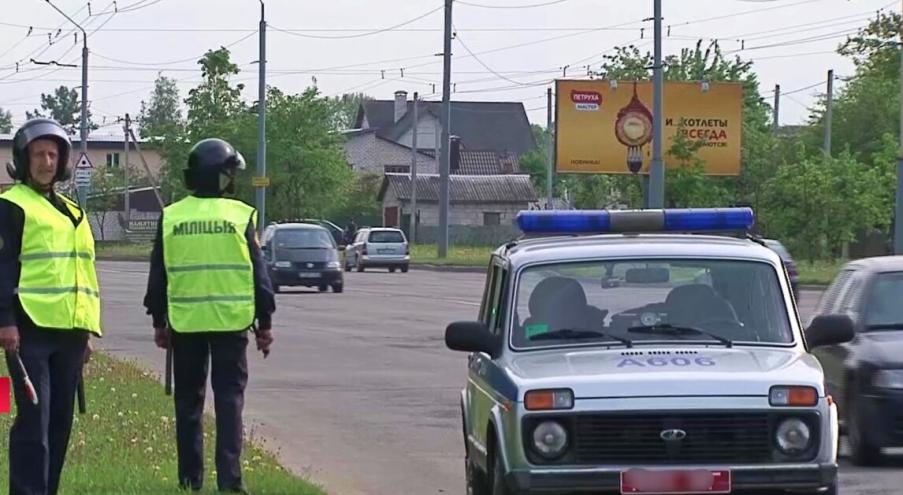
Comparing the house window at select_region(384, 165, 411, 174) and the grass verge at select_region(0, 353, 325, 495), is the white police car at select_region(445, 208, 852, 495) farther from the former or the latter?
the house window at select_region(384, 165, 411, 174)

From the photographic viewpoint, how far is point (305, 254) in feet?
137

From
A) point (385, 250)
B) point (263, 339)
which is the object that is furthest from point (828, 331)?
point (385, 250)

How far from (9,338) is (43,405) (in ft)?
1.35

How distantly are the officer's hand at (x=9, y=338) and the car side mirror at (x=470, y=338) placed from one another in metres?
2.16

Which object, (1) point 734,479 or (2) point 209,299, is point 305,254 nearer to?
(2) point 209,299

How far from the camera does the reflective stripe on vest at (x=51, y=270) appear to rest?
346 inches

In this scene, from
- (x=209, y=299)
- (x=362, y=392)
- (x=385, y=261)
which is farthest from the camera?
(x=385, y=261)

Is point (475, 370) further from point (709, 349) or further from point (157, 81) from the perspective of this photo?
point (157, 81)

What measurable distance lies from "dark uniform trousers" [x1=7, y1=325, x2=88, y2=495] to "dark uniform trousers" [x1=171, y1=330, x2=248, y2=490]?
113cm

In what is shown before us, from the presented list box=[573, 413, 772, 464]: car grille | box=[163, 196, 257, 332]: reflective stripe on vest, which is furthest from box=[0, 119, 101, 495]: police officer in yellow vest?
box=[573, 413, 772, 464]: car grille

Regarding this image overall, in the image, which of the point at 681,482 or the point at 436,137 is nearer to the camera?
the point at 681,482

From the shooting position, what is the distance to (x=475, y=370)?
10.1 meters

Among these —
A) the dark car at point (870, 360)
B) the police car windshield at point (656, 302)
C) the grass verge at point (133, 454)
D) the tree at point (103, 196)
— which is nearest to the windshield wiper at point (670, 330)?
the police car windshield at point (656, 302)

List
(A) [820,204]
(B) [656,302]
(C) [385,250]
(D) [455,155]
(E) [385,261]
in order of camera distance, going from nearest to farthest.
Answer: (B) [656,302], (A) [820,204], (C) [385,250], (E) [385,261], (D) [455,155]
